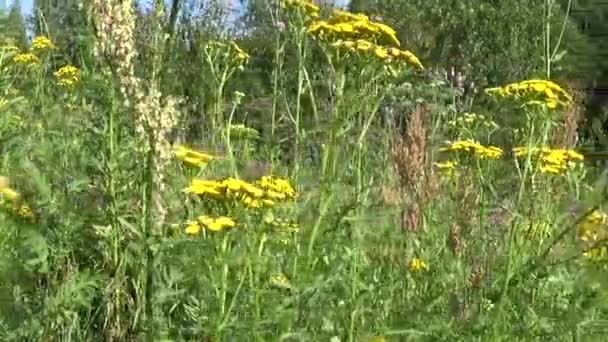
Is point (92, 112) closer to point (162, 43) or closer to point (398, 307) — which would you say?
point (162, 43)

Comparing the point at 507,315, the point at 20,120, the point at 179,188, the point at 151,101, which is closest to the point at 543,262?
the point at 507,315

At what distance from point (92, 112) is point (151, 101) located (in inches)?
30.8

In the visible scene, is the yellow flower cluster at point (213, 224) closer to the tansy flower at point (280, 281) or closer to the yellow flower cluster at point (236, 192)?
the yellow flower cluster at point (236, 192)

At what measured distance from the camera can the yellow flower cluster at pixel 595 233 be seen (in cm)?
229

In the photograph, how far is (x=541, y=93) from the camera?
12.3 feet

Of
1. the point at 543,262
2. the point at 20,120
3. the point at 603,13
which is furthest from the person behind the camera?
the point at 20,120

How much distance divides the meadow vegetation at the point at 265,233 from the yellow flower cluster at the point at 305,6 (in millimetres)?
317

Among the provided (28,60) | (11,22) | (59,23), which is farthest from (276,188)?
(28,60)

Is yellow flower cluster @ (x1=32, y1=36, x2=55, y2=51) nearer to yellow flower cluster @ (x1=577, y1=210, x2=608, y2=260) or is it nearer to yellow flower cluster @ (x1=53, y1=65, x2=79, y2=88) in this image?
yellow flower cluster @ (x1=53, y1=65, x2=79, y2=88)

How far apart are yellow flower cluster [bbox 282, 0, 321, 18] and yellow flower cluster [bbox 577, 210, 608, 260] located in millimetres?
1854

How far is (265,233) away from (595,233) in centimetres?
98

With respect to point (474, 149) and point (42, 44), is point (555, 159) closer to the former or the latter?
point (474, 149)

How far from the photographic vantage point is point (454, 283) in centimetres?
322

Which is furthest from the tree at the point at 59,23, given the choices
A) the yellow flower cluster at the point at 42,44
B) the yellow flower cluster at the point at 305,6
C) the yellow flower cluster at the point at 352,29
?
the yellow flower cluster at the point at 352,29
